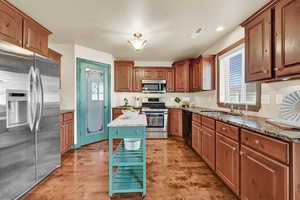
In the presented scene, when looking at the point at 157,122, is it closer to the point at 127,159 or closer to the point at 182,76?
the point at 182,76

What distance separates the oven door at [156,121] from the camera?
15.0ft

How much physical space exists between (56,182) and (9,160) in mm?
818

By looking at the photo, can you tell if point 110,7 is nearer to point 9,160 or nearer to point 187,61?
point 9,160

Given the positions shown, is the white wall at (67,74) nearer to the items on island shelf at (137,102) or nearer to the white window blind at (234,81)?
the items on island shelf at (137,102)

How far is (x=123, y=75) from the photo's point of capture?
4.96 meters

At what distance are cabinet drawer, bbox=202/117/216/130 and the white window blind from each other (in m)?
0.67

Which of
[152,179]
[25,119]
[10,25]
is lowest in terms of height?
[152,179]

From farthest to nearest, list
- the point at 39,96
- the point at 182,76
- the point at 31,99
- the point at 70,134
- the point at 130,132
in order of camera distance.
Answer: the point at 182,76 < the point at 70,134 < the point at 39,96 < the point at 31,99 < the point at 130,132

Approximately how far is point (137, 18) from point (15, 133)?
225cm

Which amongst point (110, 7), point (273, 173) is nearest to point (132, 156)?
point (273, 173)

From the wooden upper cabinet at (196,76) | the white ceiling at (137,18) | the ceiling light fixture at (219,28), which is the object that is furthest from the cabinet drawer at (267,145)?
the wooden upper cabinet at (196,76)

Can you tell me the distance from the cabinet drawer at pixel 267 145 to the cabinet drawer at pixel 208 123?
0.73 meters

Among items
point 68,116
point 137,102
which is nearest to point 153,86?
point 137,102

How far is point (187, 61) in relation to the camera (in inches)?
183
